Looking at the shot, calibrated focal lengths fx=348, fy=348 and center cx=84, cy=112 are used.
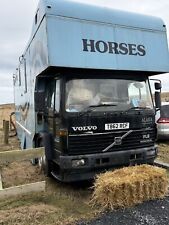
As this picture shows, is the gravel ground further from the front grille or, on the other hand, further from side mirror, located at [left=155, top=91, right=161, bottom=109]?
side mirror, located at [left=155, top=91, right=161, bottom=109]

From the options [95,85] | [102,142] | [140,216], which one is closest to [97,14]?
[95,85]

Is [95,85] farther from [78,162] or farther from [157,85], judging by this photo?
[157,85]

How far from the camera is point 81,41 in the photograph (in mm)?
7020

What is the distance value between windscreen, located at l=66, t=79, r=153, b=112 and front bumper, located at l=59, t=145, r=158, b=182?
916mm

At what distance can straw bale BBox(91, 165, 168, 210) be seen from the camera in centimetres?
607

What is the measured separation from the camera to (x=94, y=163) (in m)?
6.83

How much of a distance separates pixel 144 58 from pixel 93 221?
377 cm

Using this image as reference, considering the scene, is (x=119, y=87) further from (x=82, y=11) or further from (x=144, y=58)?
(x=82, y=11)

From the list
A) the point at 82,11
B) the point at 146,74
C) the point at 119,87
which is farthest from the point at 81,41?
the point at 146,74

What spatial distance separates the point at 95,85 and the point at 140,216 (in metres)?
2.76

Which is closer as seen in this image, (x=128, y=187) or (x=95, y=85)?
(x=128, y=187)

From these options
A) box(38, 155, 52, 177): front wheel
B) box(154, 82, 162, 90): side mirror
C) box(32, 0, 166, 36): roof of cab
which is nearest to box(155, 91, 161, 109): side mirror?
box(154, 82, 162, 90): side mirror

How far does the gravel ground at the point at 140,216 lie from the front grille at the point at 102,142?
4.56 feet

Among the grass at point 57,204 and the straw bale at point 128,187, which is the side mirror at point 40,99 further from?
the straw bale at point 128,187
